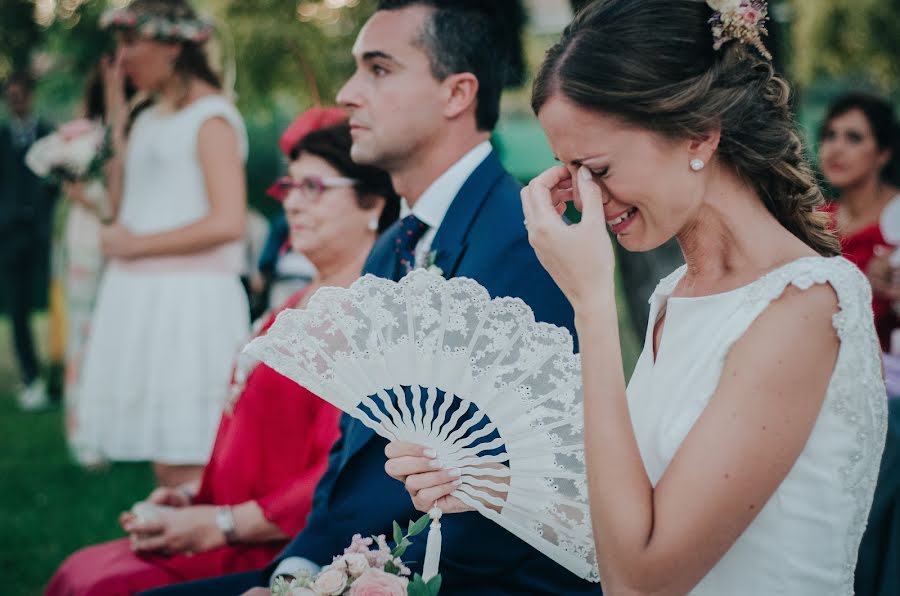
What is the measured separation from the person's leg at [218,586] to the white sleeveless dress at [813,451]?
1360 millimetres

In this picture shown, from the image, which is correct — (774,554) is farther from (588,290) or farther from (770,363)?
(588,290)

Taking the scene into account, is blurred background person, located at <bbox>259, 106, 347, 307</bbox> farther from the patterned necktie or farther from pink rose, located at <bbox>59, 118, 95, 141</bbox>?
pink rose, located at <bbox>59, 118, 95, 141</bbox>

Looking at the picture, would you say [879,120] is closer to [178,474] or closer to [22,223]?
[178,474]

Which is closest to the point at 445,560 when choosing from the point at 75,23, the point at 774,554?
the point at 774,554

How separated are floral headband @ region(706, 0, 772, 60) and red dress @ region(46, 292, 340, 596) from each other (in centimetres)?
163

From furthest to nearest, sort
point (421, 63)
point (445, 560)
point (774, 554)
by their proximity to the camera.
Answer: point (421, 63), point (445, 560), point (774, 554)

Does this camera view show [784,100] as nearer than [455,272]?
Yes

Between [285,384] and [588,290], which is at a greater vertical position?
[588,290]

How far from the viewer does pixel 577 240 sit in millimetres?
1869

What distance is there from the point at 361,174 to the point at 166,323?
1.71m

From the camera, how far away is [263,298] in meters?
3.97

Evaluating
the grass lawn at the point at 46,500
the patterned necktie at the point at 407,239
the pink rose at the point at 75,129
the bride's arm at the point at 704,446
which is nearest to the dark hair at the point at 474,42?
the patterned necktie at the point at 407,239

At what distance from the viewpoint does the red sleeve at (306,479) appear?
3047 millimetres

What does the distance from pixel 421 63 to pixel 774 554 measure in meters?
1.70
